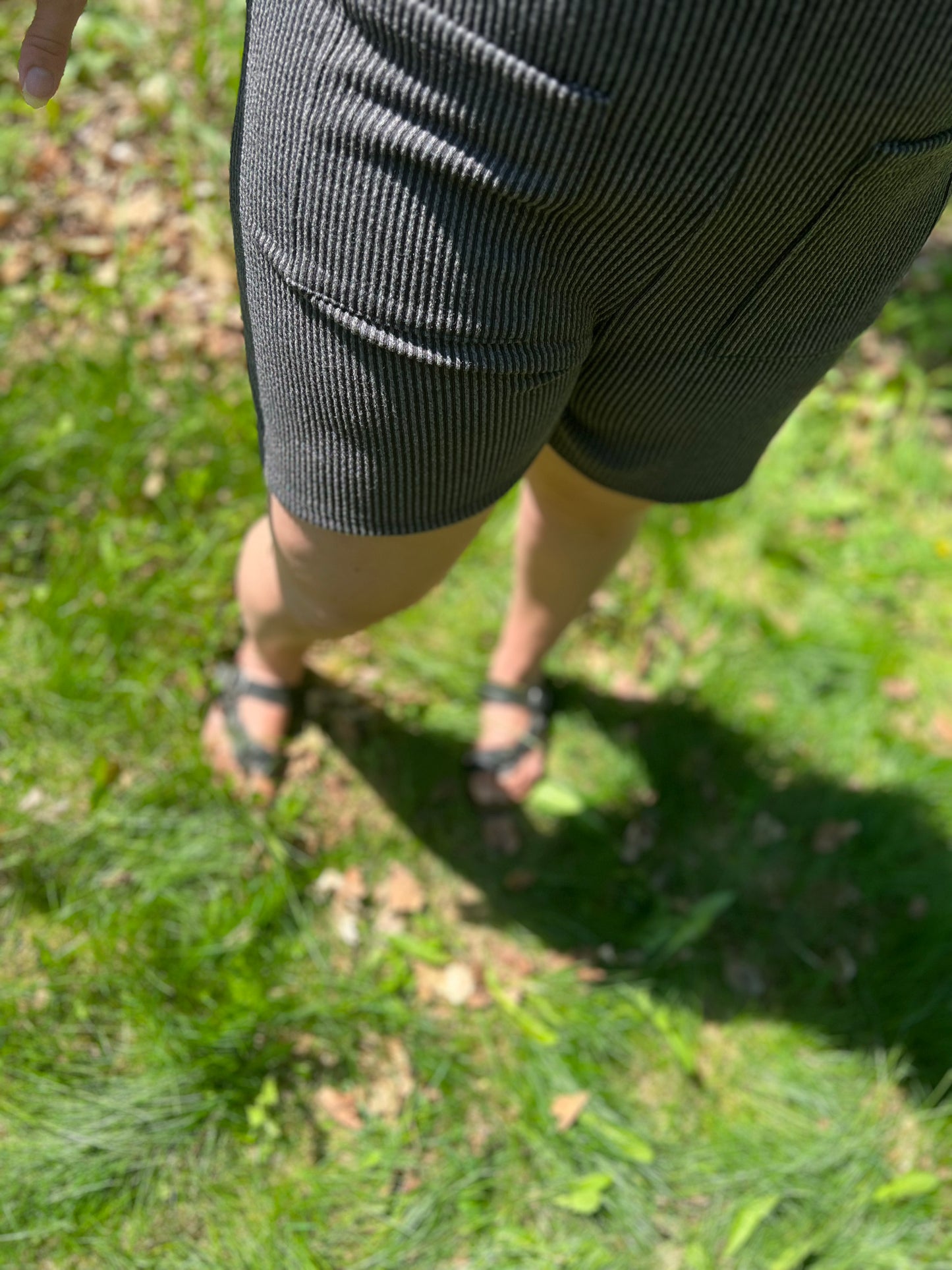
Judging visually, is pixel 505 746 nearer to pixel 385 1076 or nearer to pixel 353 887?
pixel 353 887

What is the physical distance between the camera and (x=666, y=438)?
1.37m

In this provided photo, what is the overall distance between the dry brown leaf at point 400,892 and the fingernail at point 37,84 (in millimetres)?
1634

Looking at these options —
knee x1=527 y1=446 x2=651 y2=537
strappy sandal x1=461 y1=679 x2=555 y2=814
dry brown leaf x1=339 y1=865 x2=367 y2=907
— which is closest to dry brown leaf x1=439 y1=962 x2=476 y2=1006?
dry brown leaf x1=339 y1=865 x2=367 y2=907

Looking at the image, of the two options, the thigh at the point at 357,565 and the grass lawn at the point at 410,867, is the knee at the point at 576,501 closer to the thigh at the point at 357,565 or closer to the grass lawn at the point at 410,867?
the thigh at the point at 357,565

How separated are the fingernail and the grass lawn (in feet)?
4.17

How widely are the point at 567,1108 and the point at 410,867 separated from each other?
60 centimetres

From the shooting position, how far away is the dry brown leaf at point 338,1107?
6.27 feet

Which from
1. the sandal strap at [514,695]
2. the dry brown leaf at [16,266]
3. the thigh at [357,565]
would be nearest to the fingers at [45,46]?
the thigh at [357,565]

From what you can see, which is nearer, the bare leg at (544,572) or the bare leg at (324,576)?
the bare leg at (324,576)

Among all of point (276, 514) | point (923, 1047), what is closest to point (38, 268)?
point (276, 514)

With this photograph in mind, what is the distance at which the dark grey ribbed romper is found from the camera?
2.64 ft

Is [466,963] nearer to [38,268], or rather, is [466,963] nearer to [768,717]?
[768,717]

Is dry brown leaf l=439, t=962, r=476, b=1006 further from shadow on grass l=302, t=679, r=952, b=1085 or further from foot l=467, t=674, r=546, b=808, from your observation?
foot l=467, t=674, r=546, b=808

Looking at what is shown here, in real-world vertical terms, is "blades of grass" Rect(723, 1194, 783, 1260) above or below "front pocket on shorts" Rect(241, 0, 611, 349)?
below
